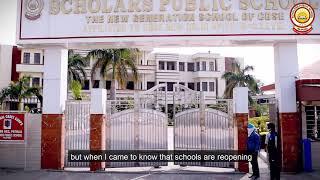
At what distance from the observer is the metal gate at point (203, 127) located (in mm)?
10961

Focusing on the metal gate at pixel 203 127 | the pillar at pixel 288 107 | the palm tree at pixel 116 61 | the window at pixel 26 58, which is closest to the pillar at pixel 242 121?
the metal gate at pixel 203 127

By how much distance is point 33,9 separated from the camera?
35.6 ft

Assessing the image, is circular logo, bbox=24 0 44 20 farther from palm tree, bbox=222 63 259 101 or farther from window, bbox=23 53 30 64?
palm tree, bbox=222 63 259 101

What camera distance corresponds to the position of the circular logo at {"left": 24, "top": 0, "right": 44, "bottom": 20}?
10844 mm

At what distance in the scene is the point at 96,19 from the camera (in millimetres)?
10695

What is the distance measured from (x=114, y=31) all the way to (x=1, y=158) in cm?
571

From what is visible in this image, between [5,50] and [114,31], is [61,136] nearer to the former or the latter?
[114,31]

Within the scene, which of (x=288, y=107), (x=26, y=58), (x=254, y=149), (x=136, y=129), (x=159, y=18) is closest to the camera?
(x=254, y=149)

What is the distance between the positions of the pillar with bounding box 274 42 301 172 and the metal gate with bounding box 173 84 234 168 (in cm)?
159

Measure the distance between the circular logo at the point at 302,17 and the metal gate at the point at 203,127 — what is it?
123 inches

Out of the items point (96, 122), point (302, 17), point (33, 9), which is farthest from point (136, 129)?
point (302, 17)

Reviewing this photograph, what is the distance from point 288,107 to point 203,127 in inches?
109

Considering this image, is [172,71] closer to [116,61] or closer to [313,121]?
[116,61]

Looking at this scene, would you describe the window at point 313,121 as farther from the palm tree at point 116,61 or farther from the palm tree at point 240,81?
the palm tree at point 240,81
